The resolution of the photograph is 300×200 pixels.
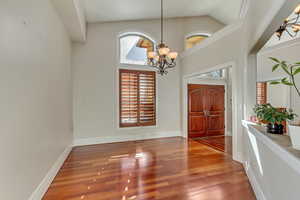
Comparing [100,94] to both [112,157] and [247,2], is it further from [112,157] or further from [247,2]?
[247,2]

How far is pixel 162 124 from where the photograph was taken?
5730 millimetres

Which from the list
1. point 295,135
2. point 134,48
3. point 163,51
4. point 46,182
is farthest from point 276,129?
point 134,48

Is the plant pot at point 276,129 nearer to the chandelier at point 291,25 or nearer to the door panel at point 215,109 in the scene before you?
the chandelier at point 291,25

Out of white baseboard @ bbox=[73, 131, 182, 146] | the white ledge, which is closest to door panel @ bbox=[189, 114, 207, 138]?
white baseboard @ bbox=[73, 131, 182, 146]

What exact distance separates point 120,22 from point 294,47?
4523mm

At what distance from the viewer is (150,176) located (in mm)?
2781

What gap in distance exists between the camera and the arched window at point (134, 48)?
211 inches

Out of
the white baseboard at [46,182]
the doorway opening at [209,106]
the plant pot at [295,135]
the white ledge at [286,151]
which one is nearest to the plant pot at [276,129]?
the white ledge at [286,151]

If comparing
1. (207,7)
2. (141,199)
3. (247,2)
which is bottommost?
(141,199)

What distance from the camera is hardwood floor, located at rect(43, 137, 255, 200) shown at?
2.25m

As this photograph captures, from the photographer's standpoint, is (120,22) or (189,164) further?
(120,22)

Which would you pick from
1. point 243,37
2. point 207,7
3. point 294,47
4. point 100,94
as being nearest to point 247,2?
point 243,37

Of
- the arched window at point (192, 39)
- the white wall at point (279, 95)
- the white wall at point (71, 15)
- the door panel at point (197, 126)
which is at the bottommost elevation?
the door panel at point (197, 126)

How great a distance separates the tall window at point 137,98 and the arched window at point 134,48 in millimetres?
406
